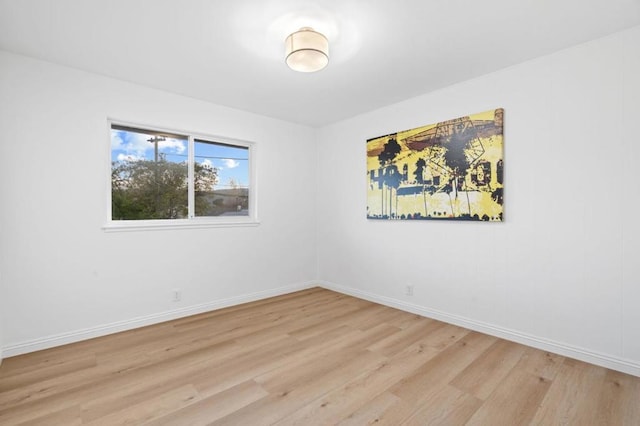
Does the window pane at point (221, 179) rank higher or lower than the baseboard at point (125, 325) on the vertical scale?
higher

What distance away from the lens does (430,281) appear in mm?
3395

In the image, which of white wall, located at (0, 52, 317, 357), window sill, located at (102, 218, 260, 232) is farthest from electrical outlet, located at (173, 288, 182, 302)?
window sill, located at (102, 218, 260, 232)

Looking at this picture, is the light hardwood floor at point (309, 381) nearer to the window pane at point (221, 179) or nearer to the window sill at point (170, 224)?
the window sill at point (170, 224)

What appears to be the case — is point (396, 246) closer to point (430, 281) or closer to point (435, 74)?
point (430, 281)

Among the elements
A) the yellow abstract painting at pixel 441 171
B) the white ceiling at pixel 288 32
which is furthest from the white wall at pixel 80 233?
the yellow abstract painting at pixel 441 171

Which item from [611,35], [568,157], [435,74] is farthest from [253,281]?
[611,35]

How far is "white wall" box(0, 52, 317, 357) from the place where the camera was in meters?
2.53

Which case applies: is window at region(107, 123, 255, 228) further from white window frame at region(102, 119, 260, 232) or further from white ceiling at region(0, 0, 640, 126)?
white ceiling at region(0, 0, 640, 126)

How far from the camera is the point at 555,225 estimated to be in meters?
2.53

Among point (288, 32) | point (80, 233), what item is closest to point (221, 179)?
point (80, 233)

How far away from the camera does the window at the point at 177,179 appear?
10.4ft

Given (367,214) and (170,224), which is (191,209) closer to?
(170,224)

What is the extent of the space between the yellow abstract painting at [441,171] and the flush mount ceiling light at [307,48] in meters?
1.59

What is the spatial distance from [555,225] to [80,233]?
13.6 feet
